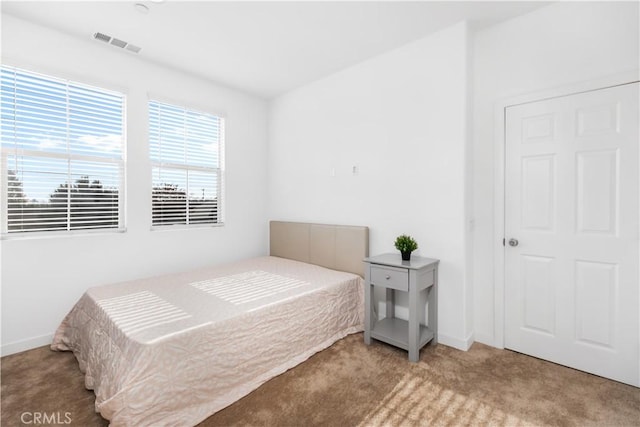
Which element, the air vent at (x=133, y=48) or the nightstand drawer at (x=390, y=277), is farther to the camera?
the air vent at (x=133, y=48)

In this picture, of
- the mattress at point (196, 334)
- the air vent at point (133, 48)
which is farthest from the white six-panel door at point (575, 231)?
the air vent at point (133, 48)

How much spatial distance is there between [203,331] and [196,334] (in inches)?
1.7

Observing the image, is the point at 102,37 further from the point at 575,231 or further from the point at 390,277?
the point at 575,231

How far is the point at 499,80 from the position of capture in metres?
2.47

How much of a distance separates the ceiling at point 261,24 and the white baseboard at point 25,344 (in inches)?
103

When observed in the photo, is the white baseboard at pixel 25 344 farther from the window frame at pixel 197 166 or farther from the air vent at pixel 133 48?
the air vent at pixel 133 48

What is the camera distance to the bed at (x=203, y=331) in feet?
5.12

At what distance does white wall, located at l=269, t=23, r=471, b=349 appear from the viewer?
8.21 ft

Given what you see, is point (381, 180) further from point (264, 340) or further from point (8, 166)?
point (8, 166)

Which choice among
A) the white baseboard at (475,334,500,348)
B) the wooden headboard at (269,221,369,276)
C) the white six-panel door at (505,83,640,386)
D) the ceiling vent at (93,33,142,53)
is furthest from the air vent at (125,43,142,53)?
the white baseboard at (475,334,500,348)

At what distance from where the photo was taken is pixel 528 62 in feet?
7.65

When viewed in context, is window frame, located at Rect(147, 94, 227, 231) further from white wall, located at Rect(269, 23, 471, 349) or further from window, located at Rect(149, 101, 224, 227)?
white wall, located at Rect(269, 23, 471, 349)

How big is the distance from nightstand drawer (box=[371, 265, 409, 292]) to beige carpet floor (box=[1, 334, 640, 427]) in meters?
0.56

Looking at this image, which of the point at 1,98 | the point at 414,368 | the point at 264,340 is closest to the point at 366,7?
the point at 264,340
